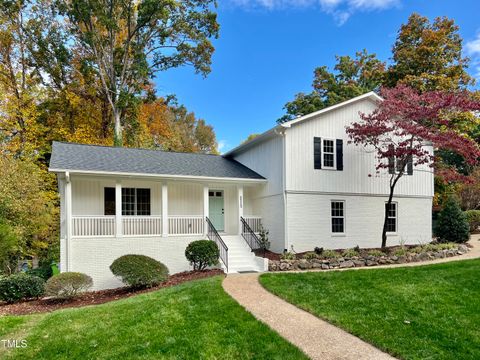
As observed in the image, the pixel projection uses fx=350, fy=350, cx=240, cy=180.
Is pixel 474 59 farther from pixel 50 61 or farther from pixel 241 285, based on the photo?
pixel 50 61

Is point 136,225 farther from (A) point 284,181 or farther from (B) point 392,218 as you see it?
(B) point 392,218

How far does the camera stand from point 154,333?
19.0 ft

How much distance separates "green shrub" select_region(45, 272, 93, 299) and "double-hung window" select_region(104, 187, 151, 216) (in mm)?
4328

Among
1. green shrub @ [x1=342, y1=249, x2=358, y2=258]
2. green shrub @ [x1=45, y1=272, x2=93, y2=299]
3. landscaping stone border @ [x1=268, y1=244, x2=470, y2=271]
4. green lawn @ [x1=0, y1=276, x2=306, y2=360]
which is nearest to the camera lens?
green lawn @ [x1=0, y1=276, x2=306, y2=360]

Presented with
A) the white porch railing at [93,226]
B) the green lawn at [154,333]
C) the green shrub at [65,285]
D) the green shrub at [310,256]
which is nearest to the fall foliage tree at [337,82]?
the green shrub at [310,256]

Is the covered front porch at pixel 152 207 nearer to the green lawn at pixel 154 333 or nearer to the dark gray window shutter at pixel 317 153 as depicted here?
the dark gray window shutter at pixel 317 153

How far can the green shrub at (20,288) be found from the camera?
10.2 m

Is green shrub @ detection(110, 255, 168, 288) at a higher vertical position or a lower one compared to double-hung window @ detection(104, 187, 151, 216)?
lower

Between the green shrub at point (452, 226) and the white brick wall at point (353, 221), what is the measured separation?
2.06 feet

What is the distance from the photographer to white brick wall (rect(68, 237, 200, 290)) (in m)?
12.3

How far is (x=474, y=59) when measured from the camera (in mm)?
22500

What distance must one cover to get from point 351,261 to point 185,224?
6545 mm

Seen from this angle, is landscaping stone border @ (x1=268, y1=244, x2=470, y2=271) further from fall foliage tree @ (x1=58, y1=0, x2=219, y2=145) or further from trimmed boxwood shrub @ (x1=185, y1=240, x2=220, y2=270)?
fall foliage tree @ (x1=58, y1=0, x2=219, y2=145)

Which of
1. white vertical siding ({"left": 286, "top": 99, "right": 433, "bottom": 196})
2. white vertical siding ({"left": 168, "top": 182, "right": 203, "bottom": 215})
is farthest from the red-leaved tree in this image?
white vertical siding ({"left": 168, "top": 182, "right": 203, "bottom": 215})
